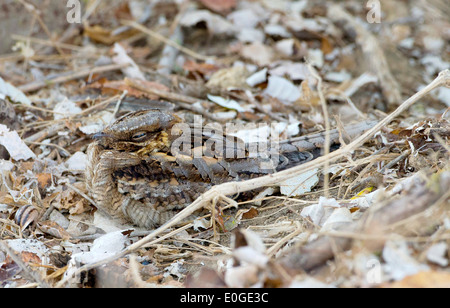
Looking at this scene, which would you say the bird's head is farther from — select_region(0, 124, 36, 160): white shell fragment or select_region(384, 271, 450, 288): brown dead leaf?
select_region(384, 271, 450, 288): brown dead leaf

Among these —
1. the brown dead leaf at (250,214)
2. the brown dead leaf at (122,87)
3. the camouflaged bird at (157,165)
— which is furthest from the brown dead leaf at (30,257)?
the brown dead leaf at (122,87)

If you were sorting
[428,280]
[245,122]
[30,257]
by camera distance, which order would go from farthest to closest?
[245,122], [30,257], [428,280]

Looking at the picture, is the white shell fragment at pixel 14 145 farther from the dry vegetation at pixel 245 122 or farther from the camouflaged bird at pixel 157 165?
the camouflaged bird at pixel 157 165

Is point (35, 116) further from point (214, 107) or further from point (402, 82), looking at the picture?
point (402, 82)

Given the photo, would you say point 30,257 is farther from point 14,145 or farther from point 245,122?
point 245,122

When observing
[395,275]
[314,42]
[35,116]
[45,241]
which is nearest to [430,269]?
[395,275]

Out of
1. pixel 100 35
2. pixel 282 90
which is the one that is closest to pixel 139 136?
pixel 282 90
